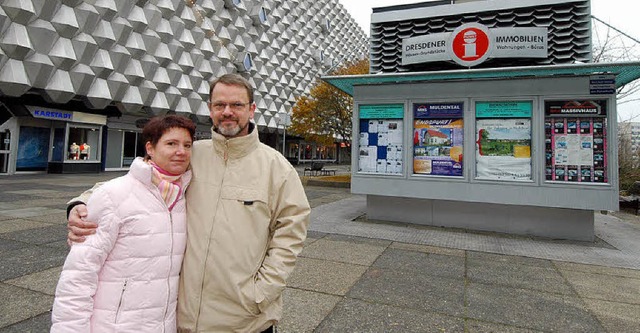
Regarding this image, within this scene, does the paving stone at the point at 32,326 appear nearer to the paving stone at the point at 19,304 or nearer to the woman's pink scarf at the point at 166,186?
the paving stone at the point at 19,304

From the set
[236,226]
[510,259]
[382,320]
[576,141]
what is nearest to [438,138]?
[576,141]

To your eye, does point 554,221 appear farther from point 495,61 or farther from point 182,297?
point 182,297

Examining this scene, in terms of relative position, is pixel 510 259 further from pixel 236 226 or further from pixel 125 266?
pixel 125 266

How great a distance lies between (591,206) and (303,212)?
7.01m

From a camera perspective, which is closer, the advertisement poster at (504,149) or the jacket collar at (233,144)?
the jacket collar at (233,144)

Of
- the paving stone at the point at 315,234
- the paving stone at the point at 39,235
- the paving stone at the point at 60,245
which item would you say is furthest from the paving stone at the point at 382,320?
the paving stone at the point at 39,235

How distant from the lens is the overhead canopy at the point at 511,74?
20.6 ft

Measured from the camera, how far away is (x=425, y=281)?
438 cm

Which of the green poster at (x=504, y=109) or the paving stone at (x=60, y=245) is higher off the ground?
the green poster at (x=504, y=109)

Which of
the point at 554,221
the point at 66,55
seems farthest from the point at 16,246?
the point at 66,55

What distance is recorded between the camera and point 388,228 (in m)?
7.62

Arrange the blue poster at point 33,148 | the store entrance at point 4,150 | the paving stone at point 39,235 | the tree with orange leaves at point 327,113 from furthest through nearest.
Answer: the tree with orange leaves at point 327,113 → the blue poster at point 33,148 → the store entrance at point 4,150 → the paving stone at point 39,235

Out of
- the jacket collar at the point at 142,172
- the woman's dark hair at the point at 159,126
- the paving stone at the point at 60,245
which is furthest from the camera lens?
the paving stone at the point at 60,245

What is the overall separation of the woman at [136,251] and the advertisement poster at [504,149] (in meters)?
7.01
